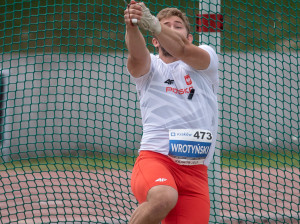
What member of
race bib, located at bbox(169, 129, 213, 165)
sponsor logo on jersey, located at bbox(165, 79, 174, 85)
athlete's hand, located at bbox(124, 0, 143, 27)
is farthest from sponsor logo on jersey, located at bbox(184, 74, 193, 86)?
athlete's hand, located at bbox(124, 0, 143, 27)

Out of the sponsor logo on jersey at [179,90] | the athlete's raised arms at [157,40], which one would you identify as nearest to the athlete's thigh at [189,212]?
the sponsor logo on jersey at [179,90]

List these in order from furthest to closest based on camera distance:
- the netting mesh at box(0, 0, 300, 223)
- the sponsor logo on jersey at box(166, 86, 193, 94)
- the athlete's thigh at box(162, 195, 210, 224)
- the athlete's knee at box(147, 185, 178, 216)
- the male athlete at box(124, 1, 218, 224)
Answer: the netting mesh at box(0, 0, 300, 223) < the sponsor logo on jersey at box(166, 86, 193, 94) < the athlete's thigh at box(162, 195, 210, 224) < the male athlete at box(124, 1, 218, 224) < the athlete's knee at box(147, 185, 178, 216)

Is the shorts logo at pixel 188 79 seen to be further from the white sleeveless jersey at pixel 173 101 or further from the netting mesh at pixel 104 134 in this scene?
the netting mesh at pixel 104 134

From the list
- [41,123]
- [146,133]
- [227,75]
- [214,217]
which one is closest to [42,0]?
[41,123]

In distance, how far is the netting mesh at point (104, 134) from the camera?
6.08m

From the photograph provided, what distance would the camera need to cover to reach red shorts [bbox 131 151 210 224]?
390 centimetres

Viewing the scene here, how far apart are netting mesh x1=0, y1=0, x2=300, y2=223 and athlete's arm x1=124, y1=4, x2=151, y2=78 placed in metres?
1.62

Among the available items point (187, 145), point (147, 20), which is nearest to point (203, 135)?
point (187, 145)

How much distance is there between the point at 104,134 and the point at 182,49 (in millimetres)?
7177

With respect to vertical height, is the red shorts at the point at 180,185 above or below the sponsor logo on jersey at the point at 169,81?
below

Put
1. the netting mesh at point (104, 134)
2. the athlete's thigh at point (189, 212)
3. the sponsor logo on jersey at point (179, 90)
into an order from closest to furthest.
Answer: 1. the athlete's thigh at point (189, 212)
2. the sponsor logo on jersey at point (179, 90)
3. the netting mesh at point (104, 134)

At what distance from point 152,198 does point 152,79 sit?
96 centimetres

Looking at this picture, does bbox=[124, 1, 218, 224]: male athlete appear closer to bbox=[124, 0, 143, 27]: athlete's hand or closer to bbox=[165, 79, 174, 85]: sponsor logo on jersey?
bbox=[165, 79, 174, 85]: sponsor logo on jersey

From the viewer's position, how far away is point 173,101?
410cm
